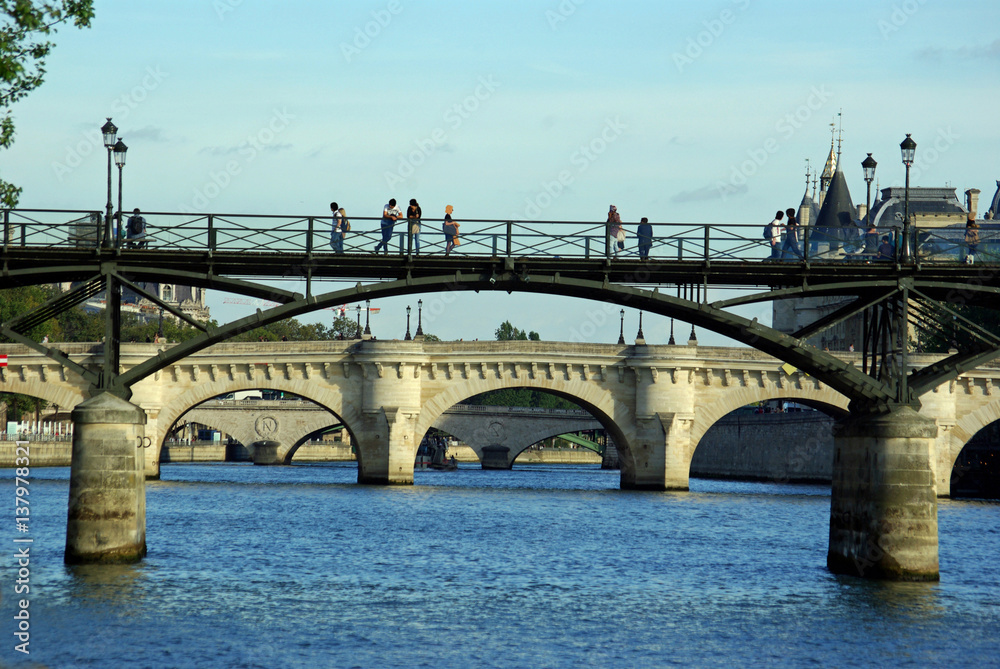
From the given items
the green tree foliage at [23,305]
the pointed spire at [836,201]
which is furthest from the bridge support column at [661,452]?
the pointed spire at [836,201]

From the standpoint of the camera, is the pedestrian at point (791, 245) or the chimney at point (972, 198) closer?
the pedestrian at point (791, 245)

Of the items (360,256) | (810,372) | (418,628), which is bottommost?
(418,628)

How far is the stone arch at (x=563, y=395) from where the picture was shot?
69188mm

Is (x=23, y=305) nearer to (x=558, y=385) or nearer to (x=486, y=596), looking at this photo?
(x=558, y=385)

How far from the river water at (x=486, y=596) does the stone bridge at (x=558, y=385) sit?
16963mm

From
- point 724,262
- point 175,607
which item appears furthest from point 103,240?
point 724,262

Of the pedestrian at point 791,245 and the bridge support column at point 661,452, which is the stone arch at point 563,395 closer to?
the bridge support column at point 661,452

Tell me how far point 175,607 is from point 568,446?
129 m

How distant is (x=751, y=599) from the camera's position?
101ft

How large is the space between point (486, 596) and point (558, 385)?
3914 cm

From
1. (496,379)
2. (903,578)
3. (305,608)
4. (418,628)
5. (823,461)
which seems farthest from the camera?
(823,461)

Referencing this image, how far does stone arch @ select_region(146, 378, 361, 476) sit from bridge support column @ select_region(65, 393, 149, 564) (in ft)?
125

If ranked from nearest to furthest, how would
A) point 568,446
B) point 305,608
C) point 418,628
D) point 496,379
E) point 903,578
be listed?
point 418,628 → point 305,608 → point 903,578 → point 496,379 → point 568,446

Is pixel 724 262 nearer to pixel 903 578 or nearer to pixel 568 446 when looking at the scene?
pixel 903 578
